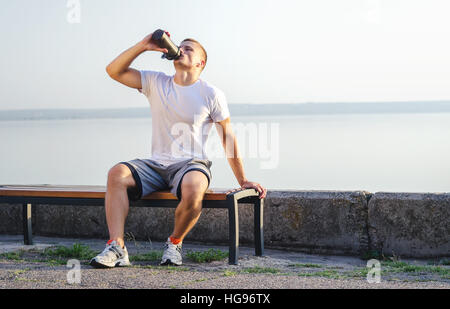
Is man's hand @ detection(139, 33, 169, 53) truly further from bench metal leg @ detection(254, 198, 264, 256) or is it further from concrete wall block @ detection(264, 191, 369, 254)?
concrete wall block @ detection(264, 191, 369, 254)

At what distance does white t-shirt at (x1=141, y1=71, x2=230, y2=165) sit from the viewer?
4465mm

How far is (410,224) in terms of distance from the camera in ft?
16.0

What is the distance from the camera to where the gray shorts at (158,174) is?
4320 mm

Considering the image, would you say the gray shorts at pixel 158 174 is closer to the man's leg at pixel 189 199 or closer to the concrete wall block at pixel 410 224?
the man's leg at pixel 189 199

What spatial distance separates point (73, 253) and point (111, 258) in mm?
707

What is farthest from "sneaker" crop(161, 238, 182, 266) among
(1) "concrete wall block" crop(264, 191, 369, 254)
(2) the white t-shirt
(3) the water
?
(3) the water

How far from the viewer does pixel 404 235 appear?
4.90 meters

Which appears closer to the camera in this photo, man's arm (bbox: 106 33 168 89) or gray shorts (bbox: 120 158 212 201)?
gray shorts (bbox: 120 158 212 201)

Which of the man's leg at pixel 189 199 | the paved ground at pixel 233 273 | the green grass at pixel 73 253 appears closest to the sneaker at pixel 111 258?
the paved ground at pixel 233 273

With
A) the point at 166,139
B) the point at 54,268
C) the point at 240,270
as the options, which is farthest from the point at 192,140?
the point at 54,268

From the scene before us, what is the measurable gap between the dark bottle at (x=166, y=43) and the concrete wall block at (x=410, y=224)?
1.90m

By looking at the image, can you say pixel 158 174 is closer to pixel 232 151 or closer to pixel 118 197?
pixel 118 197

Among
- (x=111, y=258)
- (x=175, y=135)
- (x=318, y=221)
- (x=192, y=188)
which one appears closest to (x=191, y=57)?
(x=175, y=135)
